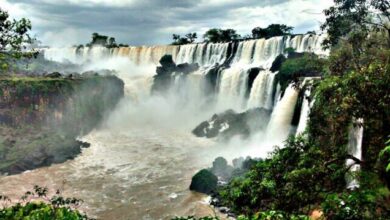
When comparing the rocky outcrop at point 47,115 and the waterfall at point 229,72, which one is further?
the waterfall at point 229,72

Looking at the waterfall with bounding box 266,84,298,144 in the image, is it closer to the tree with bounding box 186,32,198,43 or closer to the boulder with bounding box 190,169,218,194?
the boulder with bounding box 190,169,218,194

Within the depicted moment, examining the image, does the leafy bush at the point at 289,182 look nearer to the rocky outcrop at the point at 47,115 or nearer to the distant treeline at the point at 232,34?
the rocky outcrop at the point at 47,115

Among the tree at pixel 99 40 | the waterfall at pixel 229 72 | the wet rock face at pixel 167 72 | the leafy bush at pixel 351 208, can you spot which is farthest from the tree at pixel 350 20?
the tree at pixel 99 40

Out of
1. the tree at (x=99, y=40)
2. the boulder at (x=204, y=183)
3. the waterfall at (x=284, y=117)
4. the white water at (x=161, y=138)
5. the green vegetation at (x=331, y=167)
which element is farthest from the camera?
the tree at (x=99, y=40)

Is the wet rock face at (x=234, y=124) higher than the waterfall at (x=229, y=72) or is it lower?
lower

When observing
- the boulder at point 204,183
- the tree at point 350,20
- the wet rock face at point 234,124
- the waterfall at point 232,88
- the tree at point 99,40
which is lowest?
the boulder at point 204,183

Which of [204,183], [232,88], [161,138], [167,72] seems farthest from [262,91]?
[167,72]

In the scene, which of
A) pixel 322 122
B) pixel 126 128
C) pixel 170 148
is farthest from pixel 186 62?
pixel 322 122
